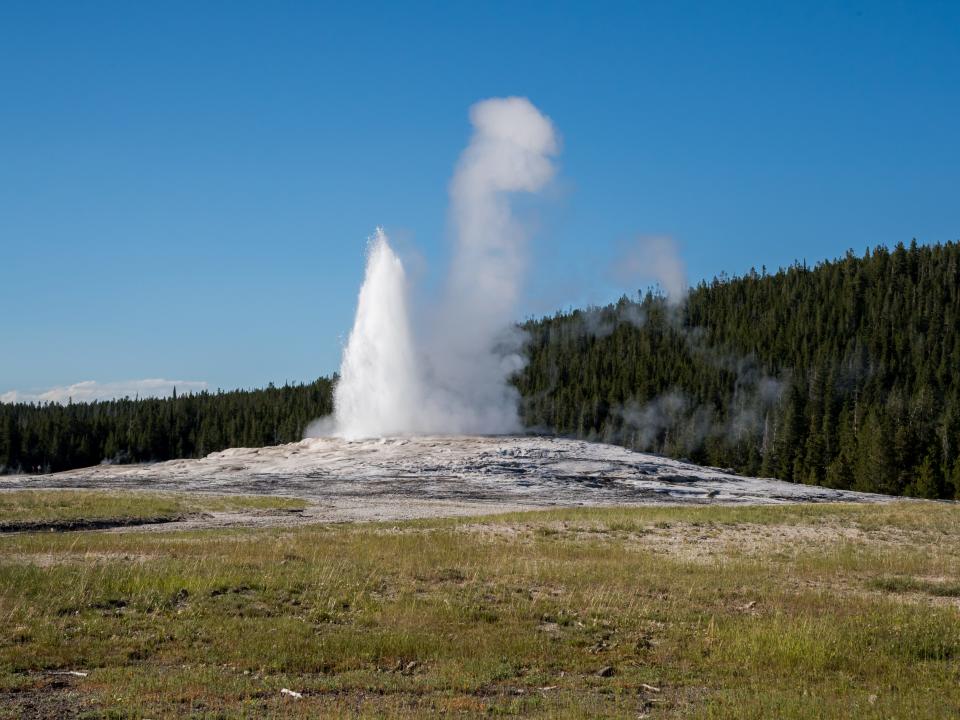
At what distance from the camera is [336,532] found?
32.4m

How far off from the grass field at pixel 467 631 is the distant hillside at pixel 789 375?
2488 inches

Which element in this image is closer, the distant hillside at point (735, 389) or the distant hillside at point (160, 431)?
the distant hillside at point (735, 389)

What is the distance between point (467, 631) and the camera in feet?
51.1

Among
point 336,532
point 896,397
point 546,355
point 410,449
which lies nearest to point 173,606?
point 336,532

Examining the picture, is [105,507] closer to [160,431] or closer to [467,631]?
[467,631]

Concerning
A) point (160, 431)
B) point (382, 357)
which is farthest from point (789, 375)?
point (160, 431)

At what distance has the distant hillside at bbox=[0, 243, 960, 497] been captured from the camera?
333 feet

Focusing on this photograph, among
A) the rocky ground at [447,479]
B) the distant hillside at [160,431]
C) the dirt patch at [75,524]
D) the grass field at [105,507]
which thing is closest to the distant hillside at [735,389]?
the distant hillside at [160,431]

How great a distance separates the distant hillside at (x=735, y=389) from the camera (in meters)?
101

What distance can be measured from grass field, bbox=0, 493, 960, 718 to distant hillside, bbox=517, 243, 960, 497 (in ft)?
207

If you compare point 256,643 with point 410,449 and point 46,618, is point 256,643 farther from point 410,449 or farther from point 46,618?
point 410,449

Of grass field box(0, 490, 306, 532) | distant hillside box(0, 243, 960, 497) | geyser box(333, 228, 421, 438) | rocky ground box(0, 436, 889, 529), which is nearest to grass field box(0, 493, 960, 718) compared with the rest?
grass field box(0, 490, 306, 532)

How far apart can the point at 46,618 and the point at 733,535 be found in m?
25.2

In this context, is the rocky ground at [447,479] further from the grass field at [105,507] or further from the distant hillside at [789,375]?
the distant hillside at [789,375]
